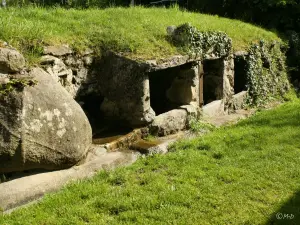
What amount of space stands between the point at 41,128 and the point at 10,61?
3.15 ft

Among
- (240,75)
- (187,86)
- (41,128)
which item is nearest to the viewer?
(41,128)

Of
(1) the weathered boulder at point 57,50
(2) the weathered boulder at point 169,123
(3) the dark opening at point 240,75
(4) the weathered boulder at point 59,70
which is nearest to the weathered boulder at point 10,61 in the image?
(4) the weathered boulder at point 59,70

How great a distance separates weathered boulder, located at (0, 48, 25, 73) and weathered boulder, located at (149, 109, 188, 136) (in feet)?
8.94

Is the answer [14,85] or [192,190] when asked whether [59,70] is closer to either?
[14,85]

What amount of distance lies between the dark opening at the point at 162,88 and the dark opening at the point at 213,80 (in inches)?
50.1

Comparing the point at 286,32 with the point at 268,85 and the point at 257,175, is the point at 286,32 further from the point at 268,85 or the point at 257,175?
the point at 257,175

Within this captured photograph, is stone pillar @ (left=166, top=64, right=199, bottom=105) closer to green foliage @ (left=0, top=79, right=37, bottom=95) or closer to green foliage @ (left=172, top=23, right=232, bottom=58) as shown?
green foliage @ (left=172, top=23, right=232, bottom=58)

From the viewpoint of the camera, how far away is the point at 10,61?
484 cm

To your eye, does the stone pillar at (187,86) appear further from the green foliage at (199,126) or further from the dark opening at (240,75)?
the dark opening at (240,75)

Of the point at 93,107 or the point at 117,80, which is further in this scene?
the point at 93,107

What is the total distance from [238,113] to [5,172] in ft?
20.2

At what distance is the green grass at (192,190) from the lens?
4195 millimetres

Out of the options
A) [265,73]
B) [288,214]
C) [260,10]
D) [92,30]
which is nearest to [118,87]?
[92,30]

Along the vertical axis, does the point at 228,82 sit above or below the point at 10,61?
below
